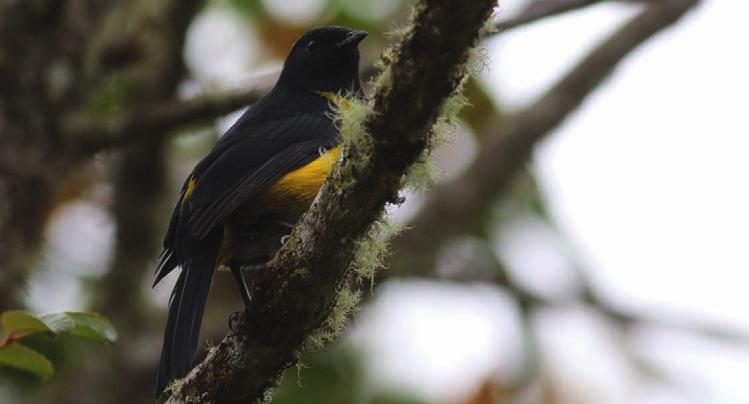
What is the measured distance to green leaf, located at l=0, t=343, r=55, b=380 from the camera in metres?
2.75

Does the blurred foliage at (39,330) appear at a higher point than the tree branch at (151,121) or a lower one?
lower

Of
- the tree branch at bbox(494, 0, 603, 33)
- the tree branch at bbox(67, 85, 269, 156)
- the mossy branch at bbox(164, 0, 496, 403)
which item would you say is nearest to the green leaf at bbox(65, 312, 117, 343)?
the mossy branch at bbox(164, 0, 496, 403)

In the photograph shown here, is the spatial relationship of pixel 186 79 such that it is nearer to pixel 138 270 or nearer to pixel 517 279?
pixel 138 270

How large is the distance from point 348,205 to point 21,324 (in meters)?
0.84

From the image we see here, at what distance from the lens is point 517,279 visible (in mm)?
7465

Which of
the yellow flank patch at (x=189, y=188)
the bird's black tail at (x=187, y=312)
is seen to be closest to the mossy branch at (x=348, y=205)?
the bird's black tail at (x=187, y=312)

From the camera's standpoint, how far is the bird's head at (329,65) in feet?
15.5

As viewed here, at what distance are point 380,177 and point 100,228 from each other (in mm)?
5334

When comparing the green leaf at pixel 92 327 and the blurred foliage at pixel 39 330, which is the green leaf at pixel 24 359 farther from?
the green leaf at pixel 92 327

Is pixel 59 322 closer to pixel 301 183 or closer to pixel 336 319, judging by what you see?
pixel 336 319

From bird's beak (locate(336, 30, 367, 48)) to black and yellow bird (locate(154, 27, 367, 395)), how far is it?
42cm

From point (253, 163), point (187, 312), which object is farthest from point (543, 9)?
point (187, 312)

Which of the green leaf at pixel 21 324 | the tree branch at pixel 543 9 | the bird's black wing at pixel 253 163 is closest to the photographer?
the green leaf at pixel 21 324

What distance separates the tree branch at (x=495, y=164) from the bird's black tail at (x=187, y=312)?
320cm
